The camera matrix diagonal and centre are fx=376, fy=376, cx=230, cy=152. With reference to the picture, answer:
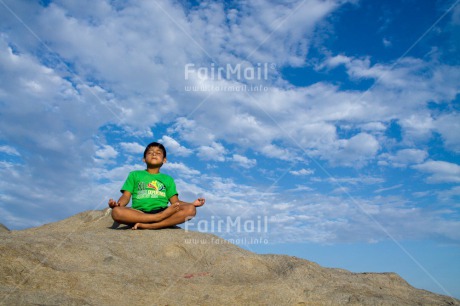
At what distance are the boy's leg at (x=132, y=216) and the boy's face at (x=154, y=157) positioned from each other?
1.25 m

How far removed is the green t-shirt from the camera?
6996 mm

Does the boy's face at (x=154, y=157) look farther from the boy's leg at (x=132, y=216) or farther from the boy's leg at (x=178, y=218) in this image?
the boy's leg at (x=132, y=216)

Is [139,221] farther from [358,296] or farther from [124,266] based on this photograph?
[358,296]

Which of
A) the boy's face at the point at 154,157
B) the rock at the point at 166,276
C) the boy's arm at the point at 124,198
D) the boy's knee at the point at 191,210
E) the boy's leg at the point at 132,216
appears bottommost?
the rock at the point at 166,276

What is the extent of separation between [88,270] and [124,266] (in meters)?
0.45

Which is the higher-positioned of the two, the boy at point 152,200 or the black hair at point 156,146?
the black hair at point 156,146

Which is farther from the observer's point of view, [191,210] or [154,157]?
[154,157]

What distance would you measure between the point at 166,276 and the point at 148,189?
2.77 metres

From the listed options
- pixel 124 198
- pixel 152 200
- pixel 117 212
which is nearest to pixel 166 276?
pixel 117 212

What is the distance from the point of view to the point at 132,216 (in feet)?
21.2

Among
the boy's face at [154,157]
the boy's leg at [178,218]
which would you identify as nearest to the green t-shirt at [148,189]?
the boy's face at [154,157]

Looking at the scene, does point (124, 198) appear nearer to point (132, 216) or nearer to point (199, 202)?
point (132, 216)

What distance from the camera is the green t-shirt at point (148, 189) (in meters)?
7.00

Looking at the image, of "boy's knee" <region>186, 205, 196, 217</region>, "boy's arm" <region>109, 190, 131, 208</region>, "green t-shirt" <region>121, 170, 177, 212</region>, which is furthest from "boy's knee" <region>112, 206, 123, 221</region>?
"boy's knee" <region>186, 205, 196, 217</region>
